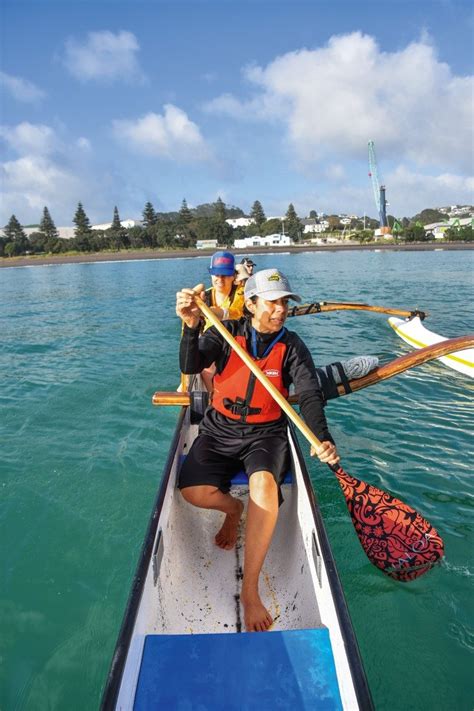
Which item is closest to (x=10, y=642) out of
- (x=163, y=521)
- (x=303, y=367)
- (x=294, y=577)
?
(x=163, y=521)

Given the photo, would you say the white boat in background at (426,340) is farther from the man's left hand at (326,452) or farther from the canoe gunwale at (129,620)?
the canoe gunwale at (129,620)

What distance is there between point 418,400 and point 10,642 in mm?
7027

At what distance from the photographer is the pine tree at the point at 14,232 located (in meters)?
91.3

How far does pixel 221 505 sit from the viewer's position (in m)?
3.69

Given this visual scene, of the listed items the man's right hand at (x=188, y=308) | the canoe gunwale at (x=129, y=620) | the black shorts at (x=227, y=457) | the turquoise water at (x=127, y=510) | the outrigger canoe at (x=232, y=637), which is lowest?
the turquoise water at (x=127, y=510)

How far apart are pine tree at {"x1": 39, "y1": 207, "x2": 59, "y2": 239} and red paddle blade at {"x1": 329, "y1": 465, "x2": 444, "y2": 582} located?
101587 millimetres

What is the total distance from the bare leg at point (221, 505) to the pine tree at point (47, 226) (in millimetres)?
101136

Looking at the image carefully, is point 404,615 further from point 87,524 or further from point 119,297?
point 119,297

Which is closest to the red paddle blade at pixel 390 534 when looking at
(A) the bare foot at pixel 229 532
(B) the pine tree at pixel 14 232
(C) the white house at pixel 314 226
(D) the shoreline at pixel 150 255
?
(A) the bare foot at pixel 229 532

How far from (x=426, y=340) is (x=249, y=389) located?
9202 mm

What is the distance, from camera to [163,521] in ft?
10.7

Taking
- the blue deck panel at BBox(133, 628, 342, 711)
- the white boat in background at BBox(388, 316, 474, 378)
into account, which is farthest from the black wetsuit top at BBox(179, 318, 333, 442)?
the white boat in background at BBox(388, 316, 474, 378)

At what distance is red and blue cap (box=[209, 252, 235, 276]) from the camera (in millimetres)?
5840

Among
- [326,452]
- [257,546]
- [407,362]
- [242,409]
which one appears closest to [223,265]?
[407,362]
